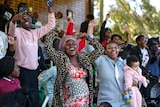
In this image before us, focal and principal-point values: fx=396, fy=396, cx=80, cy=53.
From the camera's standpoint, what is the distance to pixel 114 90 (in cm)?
580

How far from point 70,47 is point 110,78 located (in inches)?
34.9

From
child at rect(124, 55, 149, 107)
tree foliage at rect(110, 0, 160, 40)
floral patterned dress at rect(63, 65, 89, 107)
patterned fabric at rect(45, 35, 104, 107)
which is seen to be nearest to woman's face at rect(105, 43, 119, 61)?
child at rect(124, 55, 149, 107)

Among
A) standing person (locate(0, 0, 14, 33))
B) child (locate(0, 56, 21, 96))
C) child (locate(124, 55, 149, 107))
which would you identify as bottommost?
child (locate(124, 55, 149, 107))

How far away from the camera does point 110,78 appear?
19.1 ft

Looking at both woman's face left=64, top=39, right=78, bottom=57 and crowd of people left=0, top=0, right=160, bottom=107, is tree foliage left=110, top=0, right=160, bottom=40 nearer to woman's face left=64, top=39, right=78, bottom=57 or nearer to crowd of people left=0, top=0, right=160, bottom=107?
crowd of people left=0, top=0, right=160, bottom=107

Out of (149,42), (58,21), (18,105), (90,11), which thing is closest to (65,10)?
(90,11)

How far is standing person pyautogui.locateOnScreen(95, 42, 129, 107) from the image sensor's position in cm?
579

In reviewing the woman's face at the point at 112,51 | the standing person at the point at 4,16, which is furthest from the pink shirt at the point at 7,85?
the standing person at the point at 4,16

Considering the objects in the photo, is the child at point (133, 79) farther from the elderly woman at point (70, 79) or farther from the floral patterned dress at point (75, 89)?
the floral patterned dress at point (75, 89)

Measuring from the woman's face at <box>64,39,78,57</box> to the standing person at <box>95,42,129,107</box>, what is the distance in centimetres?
74

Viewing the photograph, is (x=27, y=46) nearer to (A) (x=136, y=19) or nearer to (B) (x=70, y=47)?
(B) (x=70, y=47)

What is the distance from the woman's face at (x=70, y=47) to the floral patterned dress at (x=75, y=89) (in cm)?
21

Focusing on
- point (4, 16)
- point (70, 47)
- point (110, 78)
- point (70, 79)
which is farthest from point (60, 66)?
point (4, 16)

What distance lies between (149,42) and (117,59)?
408 cm
